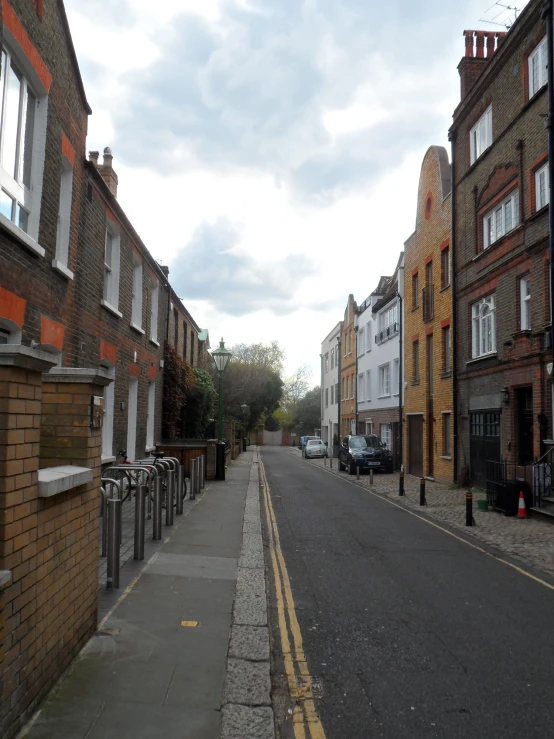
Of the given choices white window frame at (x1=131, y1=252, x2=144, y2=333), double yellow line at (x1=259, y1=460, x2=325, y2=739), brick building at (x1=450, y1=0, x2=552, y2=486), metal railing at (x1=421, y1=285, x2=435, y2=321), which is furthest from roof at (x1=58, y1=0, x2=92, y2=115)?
metal railing at (x1=421, y1=285, x2=435, y2=321)

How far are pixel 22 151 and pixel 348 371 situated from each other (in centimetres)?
3590

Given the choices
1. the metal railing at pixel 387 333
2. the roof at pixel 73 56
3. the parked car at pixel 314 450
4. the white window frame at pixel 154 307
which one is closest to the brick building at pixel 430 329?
the metal railing at pixel 387 333

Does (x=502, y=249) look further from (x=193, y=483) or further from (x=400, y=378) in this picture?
(x=400, y=378)

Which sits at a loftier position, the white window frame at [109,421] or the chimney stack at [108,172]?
the chimney stack at [108,172]

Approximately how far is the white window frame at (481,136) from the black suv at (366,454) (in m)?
12.6

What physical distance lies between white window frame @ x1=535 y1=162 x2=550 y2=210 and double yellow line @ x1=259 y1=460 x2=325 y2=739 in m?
11.2

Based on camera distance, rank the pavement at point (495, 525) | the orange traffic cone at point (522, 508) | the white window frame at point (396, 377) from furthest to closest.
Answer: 1. the white window frame at point (396, 377)
2. the orange traffic cone at point (522, 508)
3. the pavement at point (495, 525)

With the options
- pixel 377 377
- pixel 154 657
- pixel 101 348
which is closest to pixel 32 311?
pixel 101 348

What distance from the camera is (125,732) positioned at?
3.48m

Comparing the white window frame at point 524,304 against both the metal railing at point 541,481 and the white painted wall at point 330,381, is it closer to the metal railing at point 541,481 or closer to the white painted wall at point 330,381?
the metal railing at point 541,481

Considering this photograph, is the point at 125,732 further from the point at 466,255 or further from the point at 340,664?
the point at 466,255

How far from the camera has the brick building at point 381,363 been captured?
29469mm

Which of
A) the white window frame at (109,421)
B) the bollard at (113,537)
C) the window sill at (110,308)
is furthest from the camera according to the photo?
the white window frame at (109,421)

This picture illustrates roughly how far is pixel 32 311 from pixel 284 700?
252 inches
